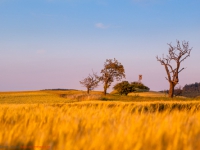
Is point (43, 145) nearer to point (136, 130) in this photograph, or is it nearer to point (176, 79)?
point (136, 130)

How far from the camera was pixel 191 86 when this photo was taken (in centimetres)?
13488

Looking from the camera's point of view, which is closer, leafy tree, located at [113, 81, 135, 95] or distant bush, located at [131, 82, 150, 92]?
leafy tree, located at [113, 81, 135, 95]

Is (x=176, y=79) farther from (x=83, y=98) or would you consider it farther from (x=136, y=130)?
(x=136, y=130)

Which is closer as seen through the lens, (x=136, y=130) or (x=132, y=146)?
(x=132, y=146)

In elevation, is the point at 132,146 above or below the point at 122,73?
below

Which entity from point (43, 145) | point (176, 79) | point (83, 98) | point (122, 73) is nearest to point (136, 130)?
point (43, 145)

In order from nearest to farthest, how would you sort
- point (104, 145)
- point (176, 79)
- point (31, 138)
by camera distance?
1. point (104, 145)
2. point (31, 138)
3. point (176, 79)

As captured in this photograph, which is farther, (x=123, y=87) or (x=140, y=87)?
(x=140, y=87)

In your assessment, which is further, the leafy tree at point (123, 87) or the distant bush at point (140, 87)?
the distant bush at point (140, 87)

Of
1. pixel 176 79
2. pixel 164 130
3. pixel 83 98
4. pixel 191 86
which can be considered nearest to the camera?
pixel 164 130

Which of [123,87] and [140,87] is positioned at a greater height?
[140,87]

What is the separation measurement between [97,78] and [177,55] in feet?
76.3

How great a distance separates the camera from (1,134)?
3.16 meters

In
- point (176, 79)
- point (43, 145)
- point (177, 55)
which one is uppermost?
point (177, 55)
